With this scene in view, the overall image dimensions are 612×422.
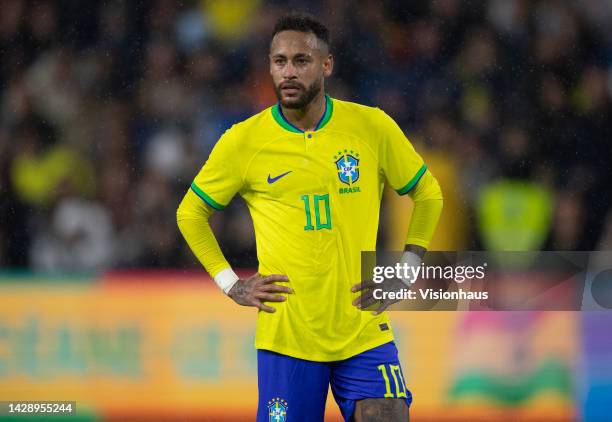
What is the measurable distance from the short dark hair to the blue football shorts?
1350 mm

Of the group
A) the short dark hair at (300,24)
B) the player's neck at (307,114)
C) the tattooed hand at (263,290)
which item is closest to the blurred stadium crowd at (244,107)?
the tattooed hand at (263,290)

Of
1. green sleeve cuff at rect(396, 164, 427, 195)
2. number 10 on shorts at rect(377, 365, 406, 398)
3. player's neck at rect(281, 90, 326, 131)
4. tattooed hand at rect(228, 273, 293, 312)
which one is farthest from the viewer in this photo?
green sleeve cuff at rect(396, 164, 427, 195)

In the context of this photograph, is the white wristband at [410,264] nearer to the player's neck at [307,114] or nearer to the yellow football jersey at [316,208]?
the yellow football jersey at [316,208]

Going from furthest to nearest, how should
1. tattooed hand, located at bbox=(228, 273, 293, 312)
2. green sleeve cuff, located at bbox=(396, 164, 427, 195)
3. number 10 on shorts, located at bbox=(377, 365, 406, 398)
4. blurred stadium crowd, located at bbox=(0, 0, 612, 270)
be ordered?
1. blurred stadium crowd, located at bbox=(0, 0, 612, 270)
2. green sleeve cuff, located at bbox=(396, 164, 427, 195)
3. tattooed hand, located at bbox=(228, 273, 293, 312)
4. number 10 on shorts, located at bbox=(377, 365, 406, 398)

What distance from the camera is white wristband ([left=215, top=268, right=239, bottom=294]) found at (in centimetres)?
498

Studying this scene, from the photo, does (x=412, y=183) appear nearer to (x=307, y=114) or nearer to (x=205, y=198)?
(x=307, y=114)

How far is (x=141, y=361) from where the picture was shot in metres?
7.05

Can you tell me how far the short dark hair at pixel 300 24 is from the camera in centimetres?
470

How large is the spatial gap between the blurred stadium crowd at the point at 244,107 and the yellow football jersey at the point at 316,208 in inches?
101

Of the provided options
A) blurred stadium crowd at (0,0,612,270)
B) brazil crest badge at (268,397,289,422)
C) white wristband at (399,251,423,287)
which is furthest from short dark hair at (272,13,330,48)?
blurred stadium crowd at (0,0,612,270)

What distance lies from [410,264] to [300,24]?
1162 mm

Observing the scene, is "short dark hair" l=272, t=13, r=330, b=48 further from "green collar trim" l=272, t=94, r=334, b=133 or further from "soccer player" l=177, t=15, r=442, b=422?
"green collar trim" l=272, t=94, r=334, b=133

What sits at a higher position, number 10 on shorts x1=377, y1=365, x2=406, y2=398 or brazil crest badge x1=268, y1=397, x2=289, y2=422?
number 10 on shorts x1=377, y1=365, x2=406, y2=398

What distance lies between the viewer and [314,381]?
4.61 meters
